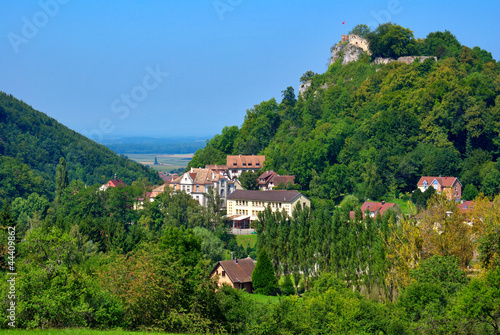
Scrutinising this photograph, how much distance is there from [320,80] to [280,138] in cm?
1941

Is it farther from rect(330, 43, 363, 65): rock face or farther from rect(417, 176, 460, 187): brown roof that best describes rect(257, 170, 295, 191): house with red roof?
rect(330, 43, 363, 65): rock face

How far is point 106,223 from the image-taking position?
63.4 meters

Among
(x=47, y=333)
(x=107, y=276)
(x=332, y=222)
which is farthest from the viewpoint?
(x=332, y=222)

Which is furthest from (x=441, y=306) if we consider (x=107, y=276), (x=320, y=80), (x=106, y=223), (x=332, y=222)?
(x=320, y=80)

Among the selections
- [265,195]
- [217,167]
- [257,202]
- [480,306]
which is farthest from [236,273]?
[217,167]

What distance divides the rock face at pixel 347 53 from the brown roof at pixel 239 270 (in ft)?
226

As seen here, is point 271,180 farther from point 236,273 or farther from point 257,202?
point 236,273

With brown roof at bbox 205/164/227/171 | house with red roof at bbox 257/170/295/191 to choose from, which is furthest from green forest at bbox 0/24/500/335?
brown roof at bbox 205/164/227/171

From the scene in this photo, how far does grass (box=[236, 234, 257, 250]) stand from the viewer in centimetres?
6456

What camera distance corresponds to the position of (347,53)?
11181cm

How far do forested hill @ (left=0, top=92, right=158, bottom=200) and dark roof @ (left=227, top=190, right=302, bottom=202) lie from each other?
192 feet

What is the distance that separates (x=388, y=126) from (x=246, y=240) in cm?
2833

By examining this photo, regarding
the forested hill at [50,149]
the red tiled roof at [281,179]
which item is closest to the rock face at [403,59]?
the red tiled roof at [281,179]

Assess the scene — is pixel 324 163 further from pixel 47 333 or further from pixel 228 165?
pixel 47 333
